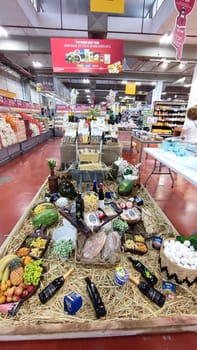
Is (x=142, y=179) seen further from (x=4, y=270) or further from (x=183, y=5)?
(x=4, y=270)

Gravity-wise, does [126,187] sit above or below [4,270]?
above

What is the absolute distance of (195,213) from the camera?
2799mm

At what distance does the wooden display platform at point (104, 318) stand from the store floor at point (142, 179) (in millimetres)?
44

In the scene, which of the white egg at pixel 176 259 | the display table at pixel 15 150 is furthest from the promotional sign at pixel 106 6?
the white egg at pixel 176 259

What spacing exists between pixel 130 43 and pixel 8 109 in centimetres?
494

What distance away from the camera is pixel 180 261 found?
58.1 inches

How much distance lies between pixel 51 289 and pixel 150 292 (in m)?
0.80

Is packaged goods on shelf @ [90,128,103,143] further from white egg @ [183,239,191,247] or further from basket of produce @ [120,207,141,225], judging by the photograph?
white egg @ [183,239,191,247]

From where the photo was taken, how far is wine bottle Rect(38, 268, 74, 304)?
134 centimetres

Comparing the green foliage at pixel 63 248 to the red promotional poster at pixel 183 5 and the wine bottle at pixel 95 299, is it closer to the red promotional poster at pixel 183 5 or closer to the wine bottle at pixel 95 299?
the wine bottle at pixel 95 299

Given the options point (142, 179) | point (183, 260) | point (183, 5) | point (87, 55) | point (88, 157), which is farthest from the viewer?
point (87, 55)

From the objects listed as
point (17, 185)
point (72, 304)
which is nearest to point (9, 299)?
point (72, 304)

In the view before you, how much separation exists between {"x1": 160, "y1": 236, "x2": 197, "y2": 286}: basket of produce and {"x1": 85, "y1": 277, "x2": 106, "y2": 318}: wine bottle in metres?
0.64

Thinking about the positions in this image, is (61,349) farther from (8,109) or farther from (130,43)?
(130,43)
